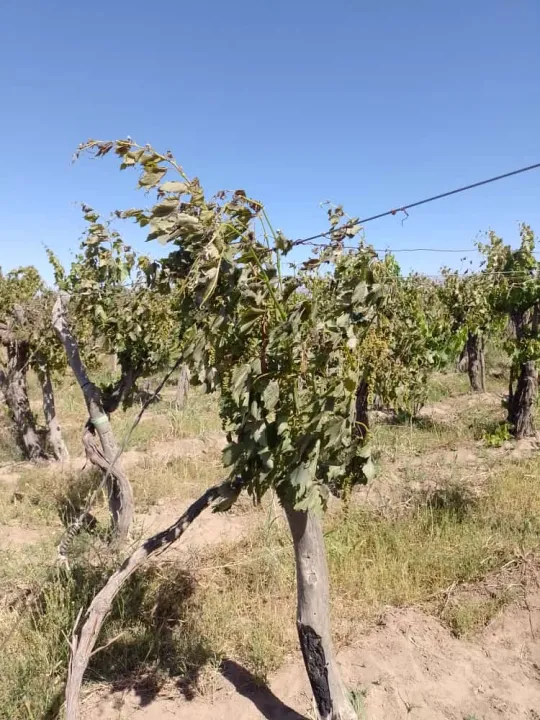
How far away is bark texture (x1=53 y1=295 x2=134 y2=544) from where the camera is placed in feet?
13.1

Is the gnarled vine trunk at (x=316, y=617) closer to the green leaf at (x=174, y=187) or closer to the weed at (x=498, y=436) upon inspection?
the green leaf at (x=174, y=187)

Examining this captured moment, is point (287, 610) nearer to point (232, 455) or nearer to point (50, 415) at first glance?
point (232, 455)

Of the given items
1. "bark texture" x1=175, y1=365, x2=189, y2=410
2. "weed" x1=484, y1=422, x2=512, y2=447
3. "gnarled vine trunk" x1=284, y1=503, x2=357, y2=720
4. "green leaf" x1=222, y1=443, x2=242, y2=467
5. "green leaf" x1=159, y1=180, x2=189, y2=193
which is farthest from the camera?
"bark texture" x1=175, y1=365, x2=189, y2=410

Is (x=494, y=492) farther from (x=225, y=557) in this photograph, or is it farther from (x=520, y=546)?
(x=225, y=557)

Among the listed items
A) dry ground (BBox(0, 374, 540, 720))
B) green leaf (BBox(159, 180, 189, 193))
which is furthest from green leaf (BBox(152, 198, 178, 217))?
dry ground (BBox(0, 374, 540, 720))

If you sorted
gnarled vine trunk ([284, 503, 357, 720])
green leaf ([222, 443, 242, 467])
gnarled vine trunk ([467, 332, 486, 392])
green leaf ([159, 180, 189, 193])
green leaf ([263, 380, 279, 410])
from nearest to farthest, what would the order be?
green leaf ([159, 180, 189, 193]), green leaf ([263, 380, 279, 410]), green leaf ([222, 443, 242, 467]), gnarled vine trunk ([284, 503, 357, 720]), gnarled vine trunk ([467, 332, 486, 392])

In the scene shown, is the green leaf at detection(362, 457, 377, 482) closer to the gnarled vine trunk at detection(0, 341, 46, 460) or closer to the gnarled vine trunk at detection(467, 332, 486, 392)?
the gnarled vine trunk at detection(0, 341, 46, 460)

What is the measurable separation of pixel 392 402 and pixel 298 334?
3.92m

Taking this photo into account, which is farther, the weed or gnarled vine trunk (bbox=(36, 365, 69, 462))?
gnarled vine trunk (bbox=(36, 365, 69, 462))

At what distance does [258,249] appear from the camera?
1807mm

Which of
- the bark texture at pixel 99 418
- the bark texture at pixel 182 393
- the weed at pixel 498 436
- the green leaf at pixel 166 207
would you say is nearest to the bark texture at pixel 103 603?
the green leaf at pixel 166 207

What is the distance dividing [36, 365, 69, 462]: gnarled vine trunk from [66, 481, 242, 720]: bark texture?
17.9ft

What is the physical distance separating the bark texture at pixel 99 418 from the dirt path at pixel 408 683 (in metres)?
1.58

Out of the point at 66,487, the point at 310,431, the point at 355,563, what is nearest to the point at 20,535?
the point at 66,487
